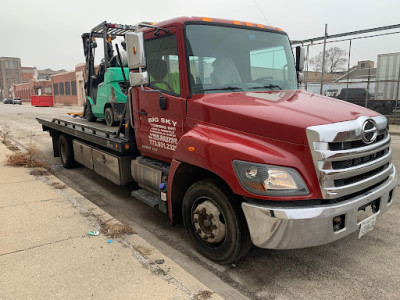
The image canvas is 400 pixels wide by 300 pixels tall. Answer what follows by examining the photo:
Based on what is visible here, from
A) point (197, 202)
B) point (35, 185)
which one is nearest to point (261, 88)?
point (197, 202)

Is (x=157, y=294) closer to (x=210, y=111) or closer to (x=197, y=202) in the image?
(x=197, y=202)

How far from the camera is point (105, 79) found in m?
7.04

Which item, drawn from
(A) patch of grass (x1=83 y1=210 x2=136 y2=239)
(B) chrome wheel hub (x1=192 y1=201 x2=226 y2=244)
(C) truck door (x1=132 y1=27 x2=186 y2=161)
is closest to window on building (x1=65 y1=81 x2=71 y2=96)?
(C) truck door (x1=132 y1=27 x2=186 y2=161)

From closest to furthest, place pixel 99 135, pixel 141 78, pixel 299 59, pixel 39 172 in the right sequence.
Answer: pixel 141 78 → pixel 299 59 → pixel 99 135 → pixel 39 172

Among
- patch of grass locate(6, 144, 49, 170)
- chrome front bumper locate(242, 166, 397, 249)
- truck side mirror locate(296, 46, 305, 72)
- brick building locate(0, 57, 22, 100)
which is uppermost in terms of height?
brick building locate(0, 57, 22, 100)

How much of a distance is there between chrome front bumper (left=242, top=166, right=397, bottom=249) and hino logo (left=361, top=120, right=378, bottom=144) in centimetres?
55

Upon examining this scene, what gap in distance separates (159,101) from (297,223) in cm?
209

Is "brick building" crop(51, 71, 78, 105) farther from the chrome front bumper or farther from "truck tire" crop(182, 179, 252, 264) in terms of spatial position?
the chrome front bumper

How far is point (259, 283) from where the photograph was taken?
2926 mm

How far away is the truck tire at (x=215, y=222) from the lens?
2.90 m

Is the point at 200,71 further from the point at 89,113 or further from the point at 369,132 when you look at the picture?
the point at 89,113

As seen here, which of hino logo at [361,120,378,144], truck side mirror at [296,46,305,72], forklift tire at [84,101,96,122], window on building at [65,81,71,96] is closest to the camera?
hino logo at [361,120,378,144]

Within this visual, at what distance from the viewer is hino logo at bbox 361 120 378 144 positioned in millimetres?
2742

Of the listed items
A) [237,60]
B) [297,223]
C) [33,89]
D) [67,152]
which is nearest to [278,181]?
[297,223]
